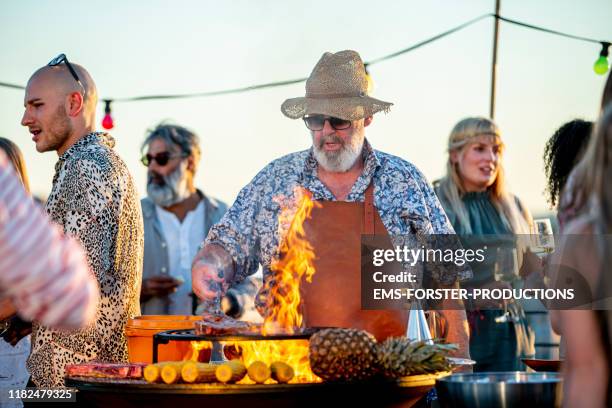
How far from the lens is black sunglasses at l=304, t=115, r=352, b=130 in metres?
6.07

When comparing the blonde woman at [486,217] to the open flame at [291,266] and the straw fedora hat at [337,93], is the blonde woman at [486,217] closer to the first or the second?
the straw fedora hat at [337,93]

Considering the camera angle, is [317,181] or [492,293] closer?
[317,181]

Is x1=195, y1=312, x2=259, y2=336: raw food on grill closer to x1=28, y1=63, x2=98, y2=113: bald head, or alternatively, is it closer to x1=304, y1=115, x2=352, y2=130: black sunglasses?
x1=304, y1=115, x2=352, y2=130: black sunglasses

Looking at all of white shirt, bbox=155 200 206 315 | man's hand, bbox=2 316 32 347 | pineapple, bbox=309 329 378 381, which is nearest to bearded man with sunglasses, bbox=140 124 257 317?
white shirt, bbox=155 200 206 315

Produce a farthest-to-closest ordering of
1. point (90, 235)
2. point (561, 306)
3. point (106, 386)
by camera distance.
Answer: point (90, 235), point (106, 386), point (561, 306)

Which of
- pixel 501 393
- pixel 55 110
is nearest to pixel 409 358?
pixel 501 393

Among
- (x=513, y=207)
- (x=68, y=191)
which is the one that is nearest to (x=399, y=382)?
(x=68, y=191)

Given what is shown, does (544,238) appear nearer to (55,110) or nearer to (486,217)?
(486,217)

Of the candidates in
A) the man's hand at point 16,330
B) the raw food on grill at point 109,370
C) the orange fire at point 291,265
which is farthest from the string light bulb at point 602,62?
the raw food on grill at point 109,370

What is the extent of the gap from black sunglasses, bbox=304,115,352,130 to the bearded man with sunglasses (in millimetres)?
2940

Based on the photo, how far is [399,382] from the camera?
4.42m

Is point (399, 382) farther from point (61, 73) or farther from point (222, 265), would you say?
point (61, 73)

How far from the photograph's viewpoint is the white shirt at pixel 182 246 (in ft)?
29.5

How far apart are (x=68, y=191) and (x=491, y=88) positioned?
249 inches
